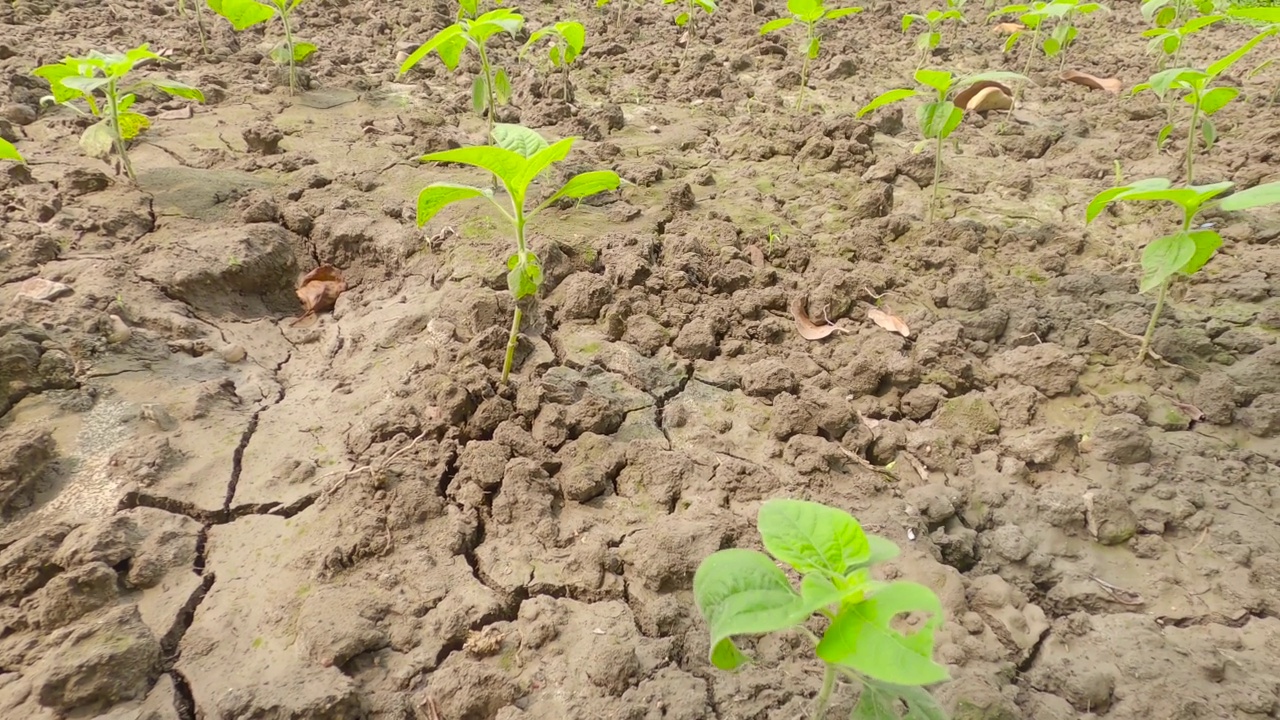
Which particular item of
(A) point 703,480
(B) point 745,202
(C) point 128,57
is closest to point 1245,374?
(A) point 703,480

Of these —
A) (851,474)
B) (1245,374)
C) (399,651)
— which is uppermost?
(1245,374)

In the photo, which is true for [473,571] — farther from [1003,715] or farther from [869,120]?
[869,120]

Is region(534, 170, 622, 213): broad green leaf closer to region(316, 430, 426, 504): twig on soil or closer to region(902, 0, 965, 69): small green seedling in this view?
region(316, 430, 426, 504): twig on soil

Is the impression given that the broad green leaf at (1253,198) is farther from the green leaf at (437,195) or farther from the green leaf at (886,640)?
the green leaf at (437,195)

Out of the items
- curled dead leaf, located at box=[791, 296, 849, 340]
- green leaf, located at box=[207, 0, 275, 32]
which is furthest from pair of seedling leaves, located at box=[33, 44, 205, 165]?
curled dead leaf, located at box=[791, 296, 849, 340]

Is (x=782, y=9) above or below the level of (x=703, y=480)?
above

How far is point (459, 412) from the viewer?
6.70 ft

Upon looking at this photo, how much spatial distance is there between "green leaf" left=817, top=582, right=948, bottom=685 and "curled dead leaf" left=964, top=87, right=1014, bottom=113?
403 cm

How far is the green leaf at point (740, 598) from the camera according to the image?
1.00 meters

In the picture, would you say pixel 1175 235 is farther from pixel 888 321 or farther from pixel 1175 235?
pixel 888 321

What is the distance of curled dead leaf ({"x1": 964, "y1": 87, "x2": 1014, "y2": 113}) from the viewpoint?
4.12 metres

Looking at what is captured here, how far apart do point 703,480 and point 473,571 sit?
68 cm

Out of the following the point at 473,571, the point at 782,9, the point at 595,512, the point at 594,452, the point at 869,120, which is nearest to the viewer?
the point at 473,571

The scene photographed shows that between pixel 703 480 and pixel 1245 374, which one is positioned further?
pixel 1245 374
